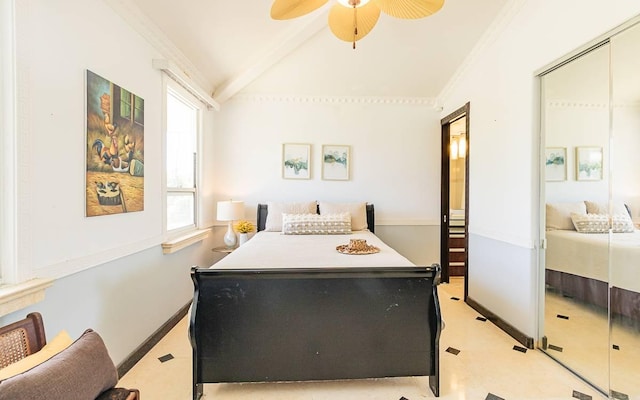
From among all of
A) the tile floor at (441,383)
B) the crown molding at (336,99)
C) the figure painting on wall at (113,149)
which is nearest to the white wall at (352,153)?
the crown molding at (336,99)

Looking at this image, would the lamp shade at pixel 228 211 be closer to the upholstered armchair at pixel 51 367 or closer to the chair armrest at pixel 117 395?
the upholstered armchair at pixel 51 367

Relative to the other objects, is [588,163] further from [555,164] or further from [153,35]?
[153,35]

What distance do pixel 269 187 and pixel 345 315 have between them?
257 cm

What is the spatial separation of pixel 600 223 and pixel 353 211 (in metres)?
2.36

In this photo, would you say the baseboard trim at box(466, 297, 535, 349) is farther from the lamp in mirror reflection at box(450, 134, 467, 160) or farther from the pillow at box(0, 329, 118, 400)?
the pillow at box(0, 329, 118, 400)

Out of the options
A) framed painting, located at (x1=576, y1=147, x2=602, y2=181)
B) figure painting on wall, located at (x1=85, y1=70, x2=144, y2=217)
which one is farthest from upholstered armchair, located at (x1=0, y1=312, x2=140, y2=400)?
framed painting, located at (x1=576, y1=147, x2=602, y2=181)

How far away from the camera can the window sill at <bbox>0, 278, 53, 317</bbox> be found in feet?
4.13

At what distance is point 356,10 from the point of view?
1.86m

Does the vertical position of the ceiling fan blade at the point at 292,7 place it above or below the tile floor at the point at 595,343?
above

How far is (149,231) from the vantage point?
246 cm

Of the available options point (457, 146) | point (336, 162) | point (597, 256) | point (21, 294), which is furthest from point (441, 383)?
point (457, 146)

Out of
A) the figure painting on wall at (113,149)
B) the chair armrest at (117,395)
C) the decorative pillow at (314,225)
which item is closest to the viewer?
the chair armrest at (117,395)

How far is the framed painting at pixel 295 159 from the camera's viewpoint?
13.5 ft

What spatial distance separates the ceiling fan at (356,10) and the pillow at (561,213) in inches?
70.7
